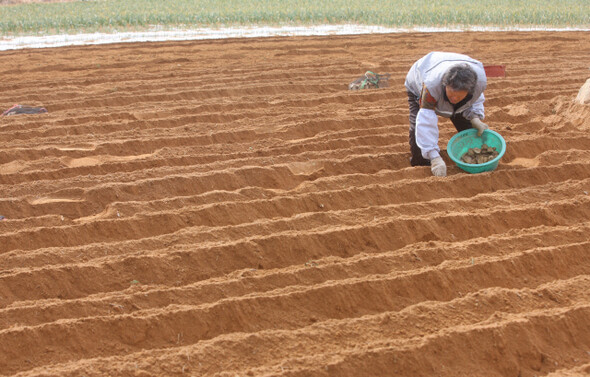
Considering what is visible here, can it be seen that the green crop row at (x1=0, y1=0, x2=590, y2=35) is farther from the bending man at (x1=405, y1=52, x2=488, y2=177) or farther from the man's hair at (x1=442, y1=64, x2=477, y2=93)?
the man's hair at (x1=442, y1=64, x2=477, y2=93)

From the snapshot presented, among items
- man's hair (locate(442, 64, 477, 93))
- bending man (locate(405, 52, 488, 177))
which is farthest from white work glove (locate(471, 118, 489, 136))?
man's hair (locate(442, 64, 477, 93))

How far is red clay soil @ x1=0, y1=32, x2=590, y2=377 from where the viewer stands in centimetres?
293

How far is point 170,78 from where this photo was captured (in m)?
8.95

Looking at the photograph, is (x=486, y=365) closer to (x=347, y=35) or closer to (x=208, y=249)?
(x=208, y=249)

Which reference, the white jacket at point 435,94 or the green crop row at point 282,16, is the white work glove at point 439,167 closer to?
the white jacket at point 435,94

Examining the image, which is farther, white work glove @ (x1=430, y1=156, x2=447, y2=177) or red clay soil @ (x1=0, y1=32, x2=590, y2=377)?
white work glove @ (x1=430, y1=156, x2=447, y2=177)

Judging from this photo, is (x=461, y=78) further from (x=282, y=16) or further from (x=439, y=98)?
(x=282, y=16)

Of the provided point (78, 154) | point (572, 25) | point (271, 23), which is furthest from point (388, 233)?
→ point (572, 25)

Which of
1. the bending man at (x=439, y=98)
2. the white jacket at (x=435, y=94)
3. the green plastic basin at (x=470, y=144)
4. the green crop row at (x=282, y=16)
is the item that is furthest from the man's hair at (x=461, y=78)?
the green crop row at (x=282, y=16)

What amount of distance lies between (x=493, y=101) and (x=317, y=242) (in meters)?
4.21

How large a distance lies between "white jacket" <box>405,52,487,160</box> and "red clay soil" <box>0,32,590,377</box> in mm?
353

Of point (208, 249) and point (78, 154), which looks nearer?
point (208, 249)

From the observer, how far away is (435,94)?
4574 mm

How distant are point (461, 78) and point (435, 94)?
0.34 meters
